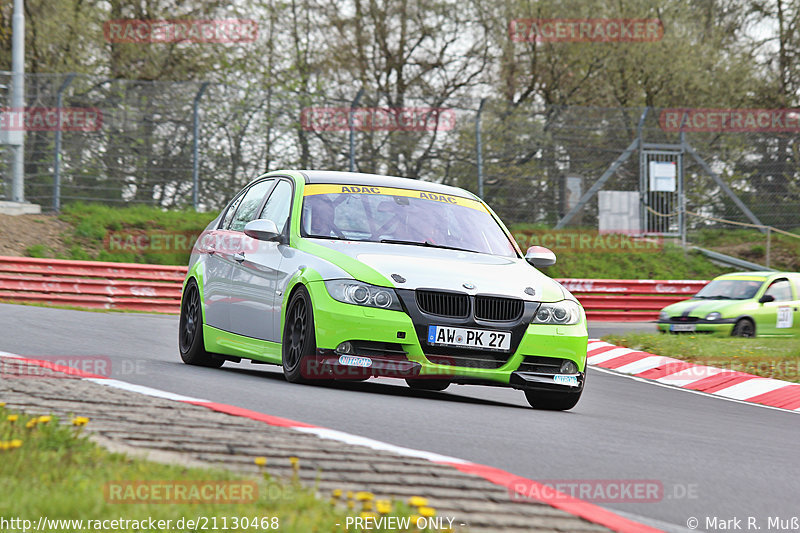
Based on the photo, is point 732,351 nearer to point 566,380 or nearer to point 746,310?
point 746,310

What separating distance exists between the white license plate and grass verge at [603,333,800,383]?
5.33 metres

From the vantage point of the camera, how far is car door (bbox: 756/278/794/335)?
2036 centimetres

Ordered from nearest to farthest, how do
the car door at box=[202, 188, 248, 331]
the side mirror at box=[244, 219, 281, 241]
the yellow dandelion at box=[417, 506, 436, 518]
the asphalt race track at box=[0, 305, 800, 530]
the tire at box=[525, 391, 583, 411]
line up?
the yellow dandelion at box=[417, 506, 436, 518]
the asphalt race track at box=[0, 305, 800, 530]
the tire at box=[525, 391, 583, 411]
the side mirror at box=[244, 219, 281, 241]
the car door at box=[202, 188, 248, 331]

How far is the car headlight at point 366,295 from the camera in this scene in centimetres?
803

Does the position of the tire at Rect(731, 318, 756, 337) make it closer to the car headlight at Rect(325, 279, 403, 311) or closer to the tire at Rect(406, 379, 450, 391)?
the tire at Rect(406, 379, 450, 391)

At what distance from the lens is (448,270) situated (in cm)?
832

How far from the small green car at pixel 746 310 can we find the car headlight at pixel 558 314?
1197 cm
